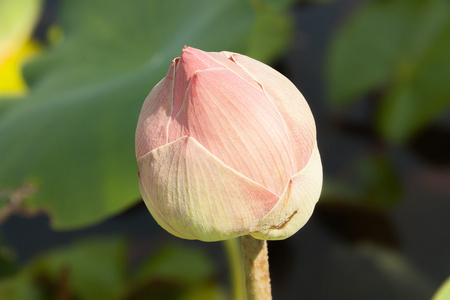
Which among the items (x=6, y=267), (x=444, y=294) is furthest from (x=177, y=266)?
(x=444, y=294)

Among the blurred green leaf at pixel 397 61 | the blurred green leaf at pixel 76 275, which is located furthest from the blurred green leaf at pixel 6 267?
the blurred green leaf at pixel 397 61

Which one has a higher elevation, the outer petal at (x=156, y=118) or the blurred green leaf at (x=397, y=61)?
the outer petal at (x=156, y=118)

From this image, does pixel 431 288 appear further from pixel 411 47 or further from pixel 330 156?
pixel 411 47

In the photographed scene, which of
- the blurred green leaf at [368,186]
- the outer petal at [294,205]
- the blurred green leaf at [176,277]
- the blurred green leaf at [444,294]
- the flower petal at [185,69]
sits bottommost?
the blurred green leaf at [176,277]

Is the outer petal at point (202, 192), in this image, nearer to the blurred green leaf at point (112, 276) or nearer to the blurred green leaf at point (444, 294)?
the blurred green leaf at point (444, 294)

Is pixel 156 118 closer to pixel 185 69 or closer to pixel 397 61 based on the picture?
pixel 185 69

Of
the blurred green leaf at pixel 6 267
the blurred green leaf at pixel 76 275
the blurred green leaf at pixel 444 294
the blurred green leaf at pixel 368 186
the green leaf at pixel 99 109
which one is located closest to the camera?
the blurred green leaf at pixel 444 294

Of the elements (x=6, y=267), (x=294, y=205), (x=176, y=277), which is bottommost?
(x=176, y=277)

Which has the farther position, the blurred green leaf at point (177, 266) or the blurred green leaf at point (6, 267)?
the blurred green leaf at point (177, 266)

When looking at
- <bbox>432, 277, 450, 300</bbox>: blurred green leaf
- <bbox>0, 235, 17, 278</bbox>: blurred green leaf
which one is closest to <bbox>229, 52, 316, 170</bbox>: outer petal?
<bbox>432, 277, 450, 300</bbox>: blurred green leaf
